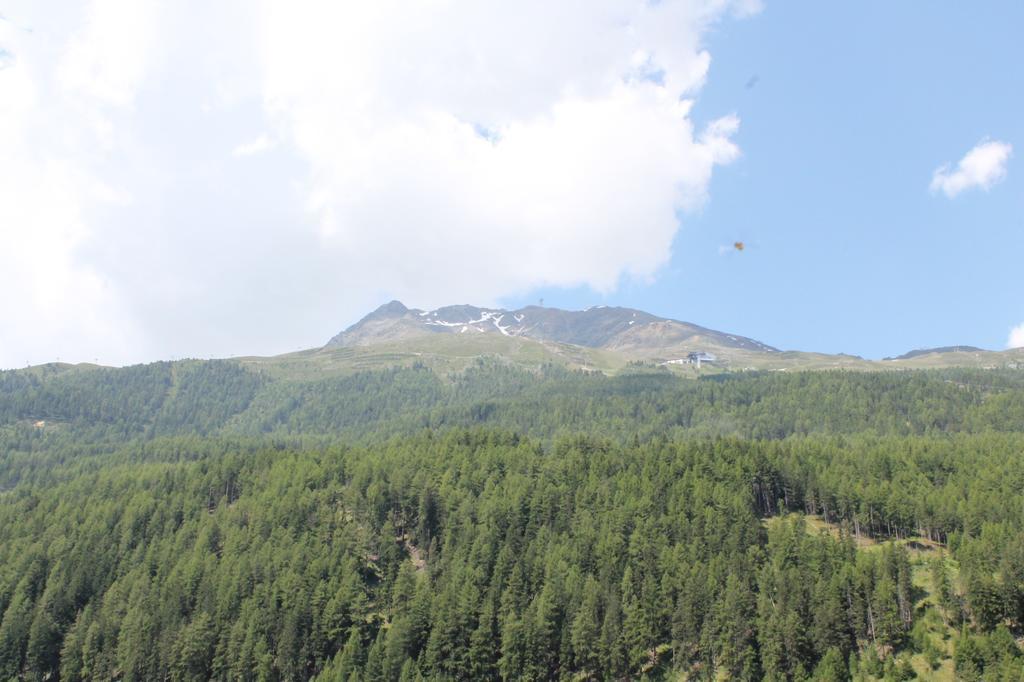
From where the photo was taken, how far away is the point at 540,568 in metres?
117

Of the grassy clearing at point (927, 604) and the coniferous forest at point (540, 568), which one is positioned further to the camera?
the coniferous forest at point (540, 568)

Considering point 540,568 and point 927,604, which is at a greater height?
point 927,604

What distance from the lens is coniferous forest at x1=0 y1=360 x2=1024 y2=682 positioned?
95125 mm

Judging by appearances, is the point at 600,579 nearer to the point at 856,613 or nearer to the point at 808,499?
the point at 856,613

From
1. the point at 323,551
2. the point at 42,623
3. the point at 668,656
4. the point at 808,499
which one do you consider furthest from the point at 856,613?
the point at 42,623

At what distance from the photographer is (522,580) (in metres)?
114

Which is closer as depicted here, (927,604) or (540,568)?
(927,604)

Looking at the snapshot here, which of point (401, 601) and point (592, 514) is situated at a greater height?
point (592, 514)

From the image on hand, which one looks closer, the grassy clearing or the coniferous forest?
the grassy clearing

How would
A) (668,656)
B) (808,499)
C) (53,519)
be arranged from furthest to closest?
(53,519) → (808,499) → (668,656)

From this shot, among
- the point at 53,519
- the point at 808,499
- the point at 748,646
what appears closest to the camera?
the point at 748,646

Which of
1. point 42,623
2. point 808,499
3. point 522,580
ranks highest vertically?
point 808,499

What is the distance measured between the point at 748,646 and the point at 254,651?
75.7m

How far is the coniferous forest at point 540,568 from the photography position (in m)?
95.1
